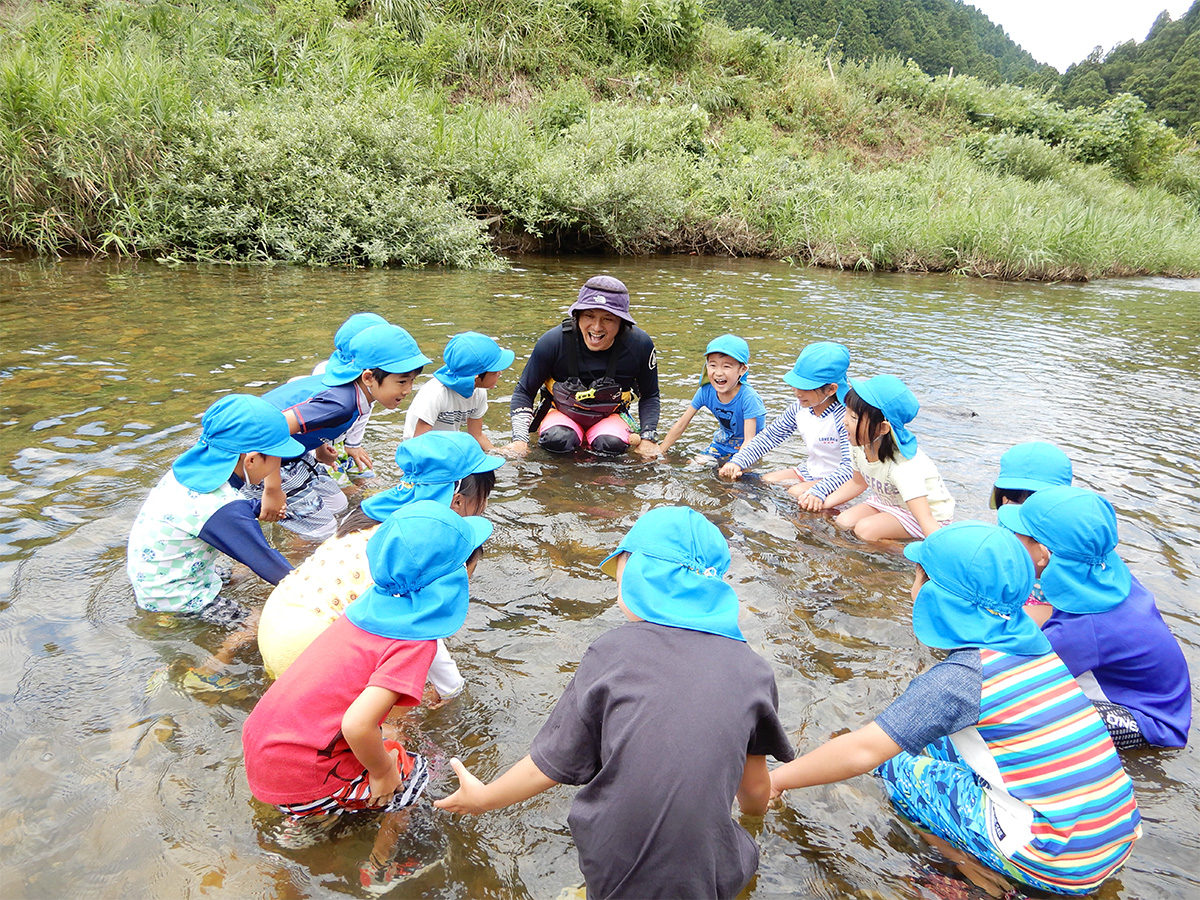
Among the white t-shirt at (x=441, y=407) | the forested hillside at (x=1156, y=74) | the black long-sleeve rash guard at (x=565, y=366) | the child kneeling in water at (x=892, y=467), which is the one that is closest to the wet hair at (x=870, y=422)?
the child kneeling in water at (x=892, y=467)

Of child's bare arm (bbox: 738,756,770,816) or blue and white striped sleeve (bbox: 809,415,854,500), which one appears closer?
child's bare arm (bbox: 738,756,770,816)

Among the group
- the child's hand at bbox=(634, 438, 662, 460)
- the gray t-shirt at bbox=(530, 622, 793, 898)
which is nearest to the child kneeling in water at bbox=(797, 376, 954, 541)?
the child's hand at bbox=(634, 438, 662, 460)

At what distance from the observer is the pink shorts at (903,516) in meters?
4.25

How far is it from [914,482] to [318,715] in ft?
10.9

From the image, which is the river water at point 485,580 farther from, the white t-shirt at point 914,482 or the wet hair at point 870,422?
the wet hair at point 870,422

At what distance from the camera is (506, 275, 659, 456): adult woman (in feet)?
17.3

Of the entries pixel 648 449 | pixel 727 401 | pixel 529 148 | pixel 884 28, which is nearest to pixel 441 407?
pixel 648 449

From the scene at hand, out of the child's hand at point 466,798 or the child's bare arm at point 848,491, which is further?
the child's bare arm at point 848,491

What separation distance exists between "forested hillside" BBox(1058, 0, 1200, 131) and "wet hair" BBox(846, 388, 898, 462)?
1844 inches

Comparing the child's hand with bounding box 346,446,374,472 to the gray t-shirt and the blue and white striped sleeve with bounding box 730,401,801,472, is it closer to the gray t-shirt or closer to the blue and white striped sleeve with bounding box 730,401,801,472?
the blue and white striped sleeve with bounding box 730,401,801,472

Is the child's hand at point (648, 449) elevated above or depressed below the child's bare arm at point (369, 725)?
below

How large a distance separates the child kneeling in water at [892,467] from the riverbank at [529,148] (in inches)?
350

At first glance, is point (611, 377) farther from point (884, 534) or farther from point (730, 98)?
point (730, 98)

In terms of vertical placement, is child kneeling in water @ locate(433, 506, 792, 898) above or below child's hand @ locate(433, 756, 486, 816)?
above
